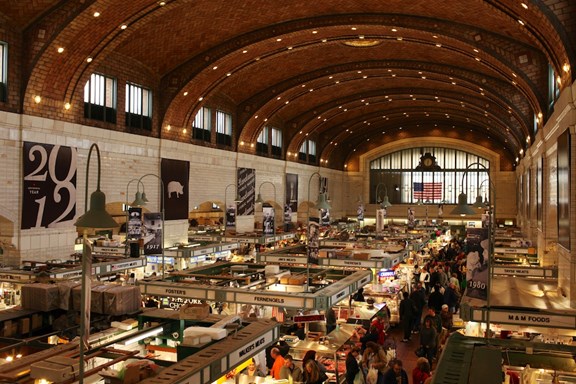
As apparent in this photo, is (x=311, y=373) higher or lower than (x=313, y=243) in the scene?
lower

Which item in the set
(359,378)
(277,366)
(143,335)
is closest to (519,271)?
(359,378)

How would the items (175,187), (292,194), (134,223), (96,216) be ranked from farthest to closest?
(292,194)
(175,187)
(134,223)
(96,216)

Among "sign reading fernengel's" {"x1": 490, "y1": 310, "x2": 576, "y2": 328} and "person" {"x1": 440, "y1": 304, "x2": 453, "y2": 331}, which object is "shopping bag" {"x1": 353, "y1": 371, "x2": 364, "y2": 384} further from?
"person" {"x1": 440, "y1": 304, "x2": 453, "y2": 331}

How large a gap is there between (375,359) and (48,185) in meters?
11.9

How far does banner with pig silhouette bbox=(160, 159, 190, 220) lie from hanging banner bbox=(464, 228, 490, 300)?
1508cm

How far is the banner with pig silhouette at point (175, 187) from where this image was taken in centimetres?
2330

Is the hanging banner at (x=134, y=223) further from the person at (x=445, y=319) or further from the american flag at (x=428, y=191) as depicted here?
the american flag at (x=428, y=191)

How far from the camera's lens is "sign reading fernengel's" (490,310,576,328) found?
901 centimetres

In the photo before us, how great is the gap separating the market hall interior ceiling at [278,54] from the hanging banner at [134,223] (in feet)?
14.9

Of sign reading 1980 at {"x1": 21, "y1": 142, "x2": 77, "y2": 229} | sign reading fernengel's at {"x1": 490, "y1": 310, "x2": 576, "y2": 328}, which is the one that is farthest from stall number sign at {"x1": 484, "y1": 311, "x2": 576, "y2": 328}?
sign reading 1980 at {"x1": 21, "y1": 142, "x2": 77, "y2": 229}

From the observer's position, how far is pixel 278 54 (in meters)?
23.1

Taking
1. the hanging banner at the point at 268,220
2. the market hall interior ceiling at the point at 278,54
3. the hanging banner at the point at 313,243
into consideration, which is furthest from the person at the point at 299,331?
the hanging banner at the point at 268,220

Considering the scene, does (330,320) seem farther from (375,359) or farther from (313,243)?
(375,359)

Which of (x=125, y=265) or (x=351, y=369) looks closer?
(x=351, y=369)
